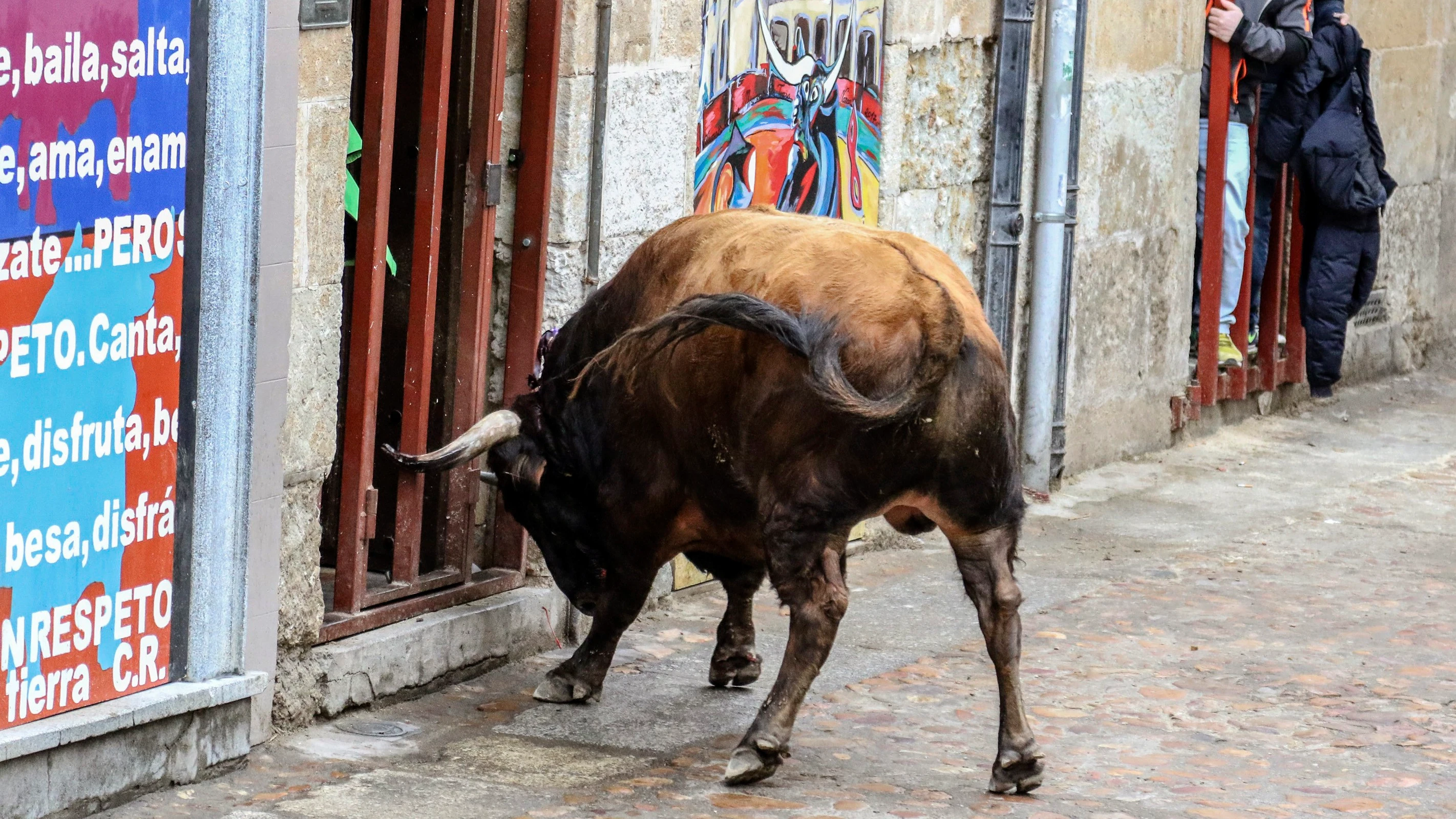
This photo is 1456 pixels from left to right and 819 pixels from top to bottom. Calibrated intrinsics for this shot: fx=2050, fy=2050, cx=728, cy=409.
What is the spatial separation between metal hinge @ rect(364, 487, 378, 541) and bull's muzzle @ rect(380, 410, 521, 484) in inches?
4.8

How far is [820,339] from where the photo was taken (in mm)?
5230

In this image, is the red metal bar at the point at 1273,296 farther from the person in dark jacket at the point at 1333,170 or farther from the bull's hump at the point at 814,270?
the bull's hump at the point at 814,270

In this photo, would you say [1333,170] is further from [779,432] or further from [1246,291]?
[779,432]

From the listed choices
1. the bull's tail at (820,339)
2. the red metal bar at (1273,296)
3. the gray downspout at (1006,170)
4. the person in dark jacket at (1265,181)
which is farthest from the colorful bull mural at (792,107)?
the red metal bar at (1273,296)

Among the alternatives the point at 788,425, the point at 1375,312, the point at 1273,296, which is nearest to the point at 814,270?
the point at 788,425

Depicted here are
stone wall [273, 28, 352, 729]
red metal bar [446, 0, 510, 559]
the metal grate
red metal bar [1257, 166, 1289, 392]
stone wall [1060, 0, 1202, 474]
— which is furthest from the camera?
the metal grate

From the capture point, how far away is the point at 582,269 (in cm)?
673

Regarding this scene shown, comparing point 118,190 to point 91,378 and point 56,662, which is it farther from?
point 56,662

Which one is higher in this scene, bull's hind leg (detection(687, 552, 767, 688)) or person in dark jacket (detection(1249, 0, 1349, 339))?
person in dark jacket (detection(1249, 0, 1349, 339))

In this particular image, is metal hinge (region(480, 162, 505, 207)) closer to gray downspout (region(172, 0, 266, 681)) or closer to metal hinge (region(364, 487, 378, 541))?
metal hinge (region(364, 487, 378, 541))

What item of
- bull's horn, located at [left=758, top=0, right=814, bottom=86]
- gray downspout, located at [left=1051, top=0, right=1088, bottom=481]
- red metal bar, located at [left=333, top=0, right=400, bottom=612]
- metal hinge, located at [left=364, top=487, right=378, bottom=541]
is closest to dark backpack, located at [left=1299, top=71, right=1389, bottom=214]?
gray downspout, located at [left=1051, top=0, right=1088, bottom=481]

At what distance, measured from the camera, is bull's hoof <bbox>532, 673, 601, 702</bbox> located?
20.2 ft

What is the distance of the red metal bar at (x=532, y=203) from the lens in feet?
21.0

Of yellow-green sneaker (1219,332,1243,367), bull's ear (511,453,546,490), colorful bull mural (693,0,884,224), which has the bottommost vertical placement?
bull's ear (511,453,546,490)
